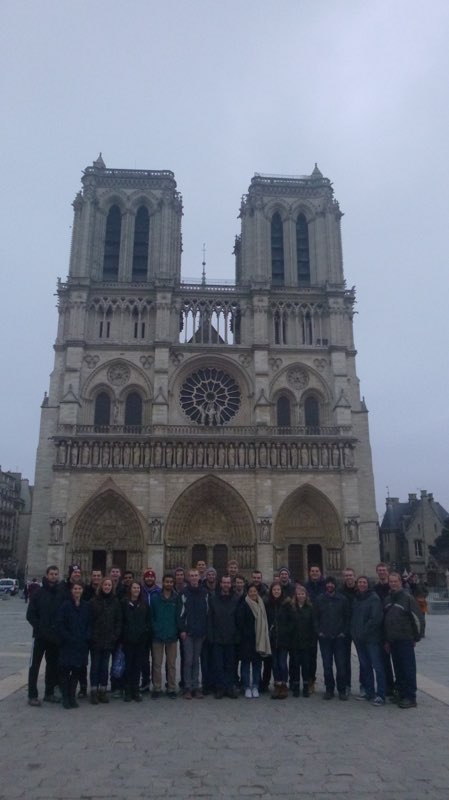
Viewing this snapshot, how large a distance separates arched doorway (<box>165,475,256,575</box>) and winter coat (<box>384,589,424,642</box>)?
20669mm

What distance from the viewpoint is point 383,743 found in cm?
570

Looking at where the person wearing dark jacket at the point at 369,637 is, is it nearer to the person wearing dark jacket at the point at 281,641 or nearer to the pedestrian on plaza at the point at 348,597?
the pedestrian on plaza at the point at 348,597

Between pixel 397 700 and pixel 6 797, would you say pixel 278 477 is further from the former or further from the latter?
pixel 6 797

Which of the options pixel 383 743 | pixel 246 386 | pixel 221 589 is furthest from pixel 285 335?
pixel 383 743

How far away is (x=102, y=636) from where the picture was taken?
766cm

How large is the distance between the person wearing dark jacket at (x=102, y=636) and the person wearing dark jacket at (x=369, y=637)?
10.4 ft

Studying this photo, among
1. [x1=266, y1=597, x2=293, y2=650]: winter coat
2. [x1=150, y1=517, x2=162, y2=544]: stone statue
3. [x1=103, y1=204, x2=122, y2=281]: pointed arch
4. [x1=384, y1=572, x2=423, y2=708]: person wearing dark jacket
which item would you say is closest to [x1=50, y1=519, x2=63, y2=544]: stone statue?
[x1=150, y1=517, x2=162, y2=544]: stone statue

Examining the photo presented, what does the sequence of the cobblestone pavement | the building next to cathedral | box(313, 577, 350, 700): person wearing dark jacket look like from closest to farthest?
the cobblestone pavement, box(313, 577, 350, 700): person wearing dark jacket, the building next to cathedral

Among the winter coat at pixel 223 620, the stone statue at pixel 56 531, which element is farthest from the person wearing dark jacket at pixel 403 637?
the stone statue at pixel 56 531

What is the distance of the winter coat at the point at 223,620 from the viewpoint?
802 cm

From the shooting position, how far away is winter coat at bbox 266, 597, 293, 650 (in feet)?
26.2

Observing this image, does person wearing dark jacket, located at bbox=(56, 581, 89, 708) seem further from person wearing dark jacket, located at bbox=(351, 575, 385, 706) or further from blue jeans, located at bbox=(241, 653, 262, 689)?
person wearing dark jacket, located at bbox=(351, 575, 385, 706)

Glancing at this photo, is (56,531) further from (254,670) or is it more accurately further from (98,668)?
(254,670)

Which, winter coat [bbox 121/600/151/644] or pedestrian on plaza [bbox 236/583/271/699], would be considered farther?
pedestrian on plaza [bbox 236/583/271/699]
